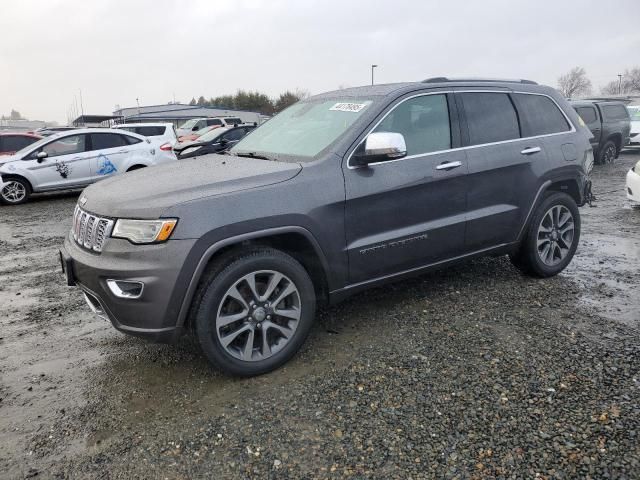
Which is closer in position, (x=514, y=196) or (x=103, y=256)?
(x=103, y=256)

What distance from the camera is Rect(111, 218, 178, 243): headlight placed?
2.85m

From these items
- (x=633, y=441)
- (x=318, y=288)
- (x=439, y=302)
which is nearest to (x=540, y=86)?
→ (x=439, y=302)

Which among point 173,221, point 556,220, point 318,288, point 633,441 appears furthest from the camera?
point 556,220

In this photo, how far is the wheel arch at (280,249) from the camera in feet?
9.58

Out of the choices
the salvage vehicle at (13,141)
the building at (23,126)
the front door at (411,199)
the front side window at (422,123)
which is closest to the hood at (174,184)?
the front door at (411,199)

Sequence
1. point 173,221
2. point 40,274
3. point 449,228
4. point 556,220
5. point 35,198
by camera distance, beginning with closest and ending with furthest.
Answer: point 173,221, point 449,228, point 556,220, point 40,274, point 35,198

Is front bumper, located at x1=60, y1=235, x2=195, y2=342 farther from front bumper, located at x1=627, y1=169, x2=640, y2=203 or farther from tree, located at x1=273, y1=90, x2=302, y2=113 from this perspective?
tree, located at x1=273, y1=90, x2=302, y2=113

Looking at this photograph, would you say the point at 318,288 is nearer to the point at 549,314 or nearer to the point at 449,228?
the point at 449,228

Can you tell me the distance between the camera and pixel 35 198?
11867 millimetres

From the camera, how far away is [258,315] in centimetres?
314

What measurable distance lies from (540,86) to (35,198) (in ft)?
37.1

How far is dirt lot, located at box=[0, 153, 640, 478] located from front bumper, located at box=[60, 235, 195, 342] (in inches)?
18.5

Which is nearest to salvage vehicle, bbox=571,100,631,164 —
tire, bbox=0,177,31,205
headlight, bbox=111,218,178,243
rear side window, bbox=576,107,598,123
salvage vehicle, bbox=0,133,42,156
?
rear side window, bbox=576,107,598,123

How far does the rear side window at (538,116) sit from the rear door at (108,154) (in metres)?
9.23
